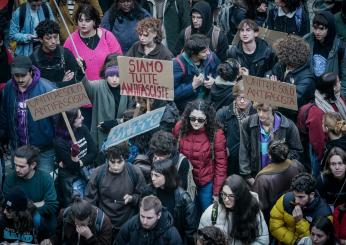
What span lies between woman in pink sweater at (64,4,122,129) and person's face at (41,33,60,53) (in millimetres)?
439

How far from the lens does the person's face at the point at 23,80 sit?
10.7m

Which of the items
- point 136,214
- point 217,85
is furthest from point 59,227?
point 217,85

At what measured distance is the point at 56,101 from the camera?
405 inches

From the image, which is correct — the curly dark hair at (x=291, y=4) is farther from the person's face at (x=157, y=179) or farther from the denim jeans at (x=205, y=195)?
the person's face at (x=157, y=179)

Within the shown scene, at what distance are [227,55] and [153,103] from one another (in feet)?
5.31

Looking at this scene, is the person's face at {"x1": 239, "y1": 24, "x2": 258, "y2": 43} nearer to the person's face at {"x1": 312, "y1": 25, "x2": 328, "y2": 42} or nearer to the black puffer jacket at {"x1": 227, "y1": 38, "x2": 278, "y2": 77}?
the black puffer jacket at {"x1": 227, "y1": 38, "x2": 278, "y2": 77}

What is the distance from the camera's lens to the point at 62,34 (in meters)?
13.6

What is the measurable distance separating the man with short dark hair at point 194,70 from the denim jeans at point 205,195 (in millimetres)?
1473

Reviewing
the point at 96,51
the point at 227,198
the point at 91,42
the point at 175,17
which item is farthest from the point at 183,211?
the point at 175,17

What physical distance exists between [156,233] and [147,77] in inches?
81.7

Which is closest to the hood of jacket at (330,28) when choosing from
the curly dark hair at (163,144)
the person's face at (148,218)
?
the curly dark hair at (163,144)

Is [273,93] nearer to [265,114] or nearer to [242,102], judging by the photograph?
[265,114]

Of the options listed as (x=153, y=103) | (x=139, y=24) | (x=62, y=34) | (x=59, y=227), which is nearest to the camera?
(x=59, y=227)

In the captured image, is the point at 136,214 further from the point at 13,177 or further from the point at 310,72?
the point at 310,72
